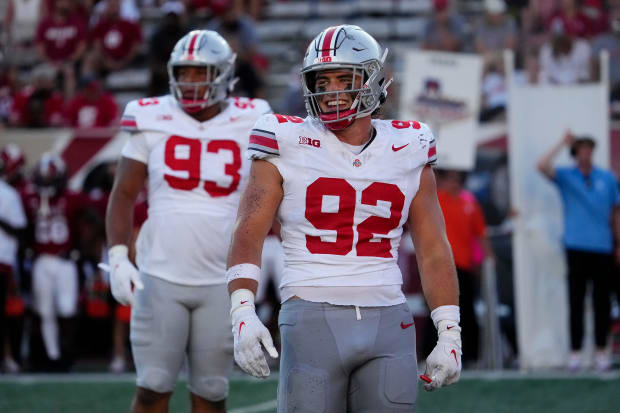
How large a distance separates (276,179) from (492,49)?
771 centimetres

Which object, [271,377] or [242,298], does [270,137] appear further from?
[271,377]

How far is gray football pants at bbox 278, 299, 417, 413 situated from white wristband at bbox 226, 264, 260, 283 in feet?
0.49

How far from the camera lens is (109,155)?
973 centimetres

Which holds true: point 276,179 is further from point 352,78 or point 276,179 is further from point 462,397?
point 462,397

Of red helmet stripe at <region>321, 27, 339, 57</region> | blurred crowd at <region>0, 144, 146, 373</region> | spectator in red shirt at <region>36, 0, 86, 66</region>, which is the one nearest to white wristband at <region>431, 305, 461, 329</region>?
red helmet stripe at <region>321, 27, 339, 57</region>

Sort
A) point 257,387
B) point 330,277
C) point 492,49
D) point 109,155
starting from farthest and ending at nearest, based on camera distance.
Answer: point 492,49, point 109,155, point 257,387, point 330,277

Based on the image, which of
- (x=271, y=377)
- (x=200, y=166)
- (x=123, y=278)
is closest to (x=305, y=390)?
(x=123, y=278)

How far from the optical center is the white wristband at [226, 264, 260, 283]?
3.59 meters

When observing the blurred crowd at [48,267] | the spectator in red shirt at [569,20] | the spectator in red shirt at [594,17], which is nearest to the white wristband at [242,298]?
the blurred crowd at [48,267]

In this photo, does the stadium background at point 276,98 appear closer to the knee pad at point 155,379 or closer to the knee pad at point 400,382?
the knee pad at point 155,379

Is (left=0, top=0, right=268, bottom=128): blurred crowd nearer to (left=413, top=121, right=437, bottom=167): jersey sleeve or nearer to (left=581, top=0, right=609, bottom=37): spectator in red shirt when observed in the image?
(left=581, top=0, right=609, bottom=37): spectator in red shirt

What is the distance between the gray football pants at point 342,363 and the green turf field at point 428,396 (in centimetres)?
339

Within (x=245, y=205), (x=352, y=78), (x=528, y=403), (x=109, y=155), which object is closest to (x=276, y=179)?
(x=245, y=205)

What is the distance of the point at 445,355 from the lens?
357cm
